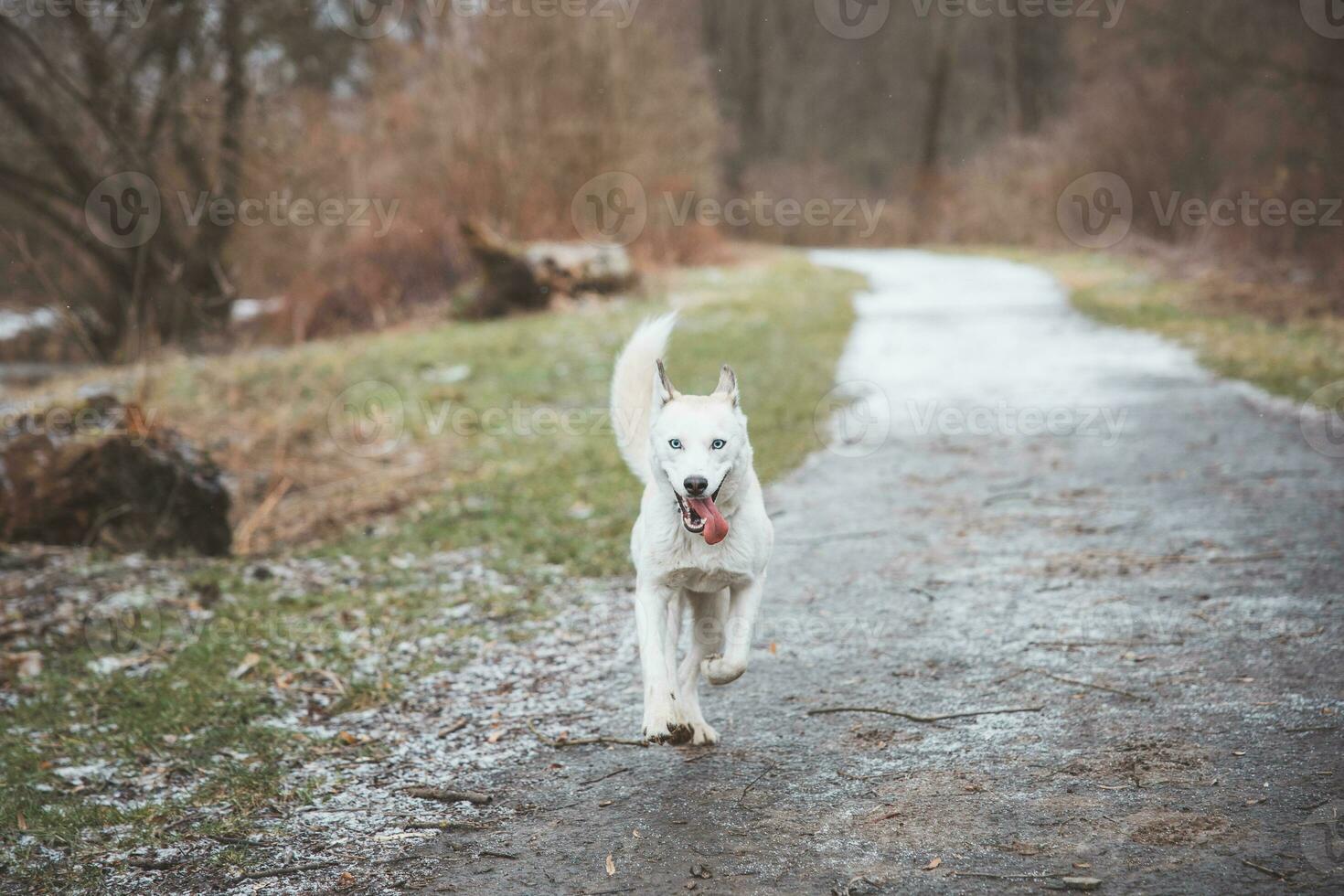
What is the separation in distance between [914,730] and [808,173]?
40.2 m

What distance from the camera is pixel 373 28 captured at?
20.8m

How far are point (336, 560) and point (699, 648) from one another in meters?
3.62

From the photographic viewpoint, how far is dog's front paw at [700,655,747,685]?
12.6 ft

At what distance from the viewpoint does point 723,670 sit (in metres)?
3.86

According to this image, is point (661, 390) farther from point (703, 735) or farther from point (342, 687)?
point (342, 687)

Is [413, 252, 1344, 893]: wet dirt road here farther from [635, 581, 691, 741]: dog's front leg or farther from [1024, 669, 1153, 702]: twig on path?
[635, 581, 691, 741]: dog's front leg

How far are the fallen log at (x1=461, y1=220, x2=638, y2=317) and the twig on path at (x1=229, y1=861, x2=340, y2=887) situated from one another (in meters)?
14.6

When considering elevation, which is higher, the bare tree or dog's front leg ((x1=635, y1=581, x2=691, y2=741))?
the bare tree

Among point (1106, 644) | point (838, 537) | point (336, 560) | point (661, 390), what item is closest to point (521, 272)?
point (336, 560)

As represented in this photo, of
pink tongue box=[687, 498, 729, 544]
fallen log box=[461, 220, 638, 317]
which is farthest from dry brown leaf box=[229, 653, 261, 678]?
fallen log box=[461, 220, 638, 317]

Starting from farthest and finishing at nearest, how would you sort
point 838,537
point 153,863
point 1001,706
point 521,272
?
point 521,272, point 838,537, point 1001,706, point 153,863

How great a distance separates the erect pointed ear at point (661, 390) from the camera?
3887 millimetres

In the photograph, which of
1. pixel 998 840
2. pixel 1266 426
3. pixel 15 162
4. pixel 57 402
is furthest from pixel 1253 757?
pixel 15 162

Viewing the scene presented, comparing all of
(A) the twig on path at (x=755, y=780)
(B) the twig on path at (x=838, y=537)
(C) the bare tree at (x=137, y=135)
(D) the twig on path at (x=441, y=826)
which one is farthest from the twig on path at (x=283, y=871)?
(C) the bare tree at (x=137, y=135)
